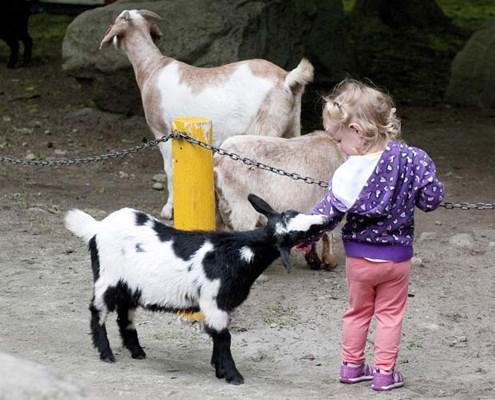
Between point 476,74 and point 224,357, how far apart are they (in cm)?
790

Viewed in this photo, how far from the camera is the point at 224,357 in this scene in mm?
4391

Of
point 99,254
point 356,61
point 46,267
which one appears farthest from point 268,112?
point 356,61

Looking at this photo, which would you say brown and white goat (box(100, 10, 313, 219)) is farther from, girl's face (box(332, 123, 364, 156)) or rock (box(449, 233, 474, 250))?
girl's face (box(332, 123, 364, 156))

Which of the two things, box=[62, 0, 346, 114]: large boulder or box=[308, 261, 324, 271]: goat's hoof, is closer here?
box=[308, 261, 324, 271]: goat's hoof

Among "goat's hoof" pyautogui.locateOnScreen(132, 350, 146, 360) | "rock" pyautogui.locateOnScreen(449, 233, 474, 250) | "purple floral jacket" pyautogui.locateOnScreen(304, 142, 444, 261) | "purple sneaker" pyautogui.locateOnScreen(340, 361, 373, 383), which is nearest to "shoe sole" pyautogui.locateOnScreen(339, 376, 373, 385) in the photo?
"purple sneaker" pyautogui.locateOnScreen(340, 361, 373, 383)

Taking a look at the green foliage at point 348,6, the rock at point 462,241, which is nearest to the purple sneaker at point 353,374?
the rock at point 462,241

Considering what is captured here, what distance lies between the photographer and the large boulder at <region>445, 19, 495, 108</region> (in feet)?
37.4

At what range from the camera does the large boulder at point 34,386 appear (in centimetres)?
237

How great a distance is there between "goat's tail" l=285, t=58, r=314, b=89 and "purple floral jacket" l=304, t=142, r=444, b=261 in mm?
2553

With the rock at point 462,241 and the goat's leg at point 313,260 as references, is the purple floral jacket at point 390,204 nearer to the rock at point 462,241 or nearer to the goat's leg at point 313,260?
the goat's leg at point 313,260

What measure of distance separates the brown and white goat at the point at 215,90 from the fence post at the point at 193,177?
1.81 metres

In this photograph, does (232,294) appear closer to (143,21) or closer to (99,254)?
(99,254)

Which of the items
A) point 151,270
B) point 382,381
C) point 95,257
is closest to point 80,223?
point 95,257

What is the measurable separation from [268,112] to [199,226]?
199 centimetres
